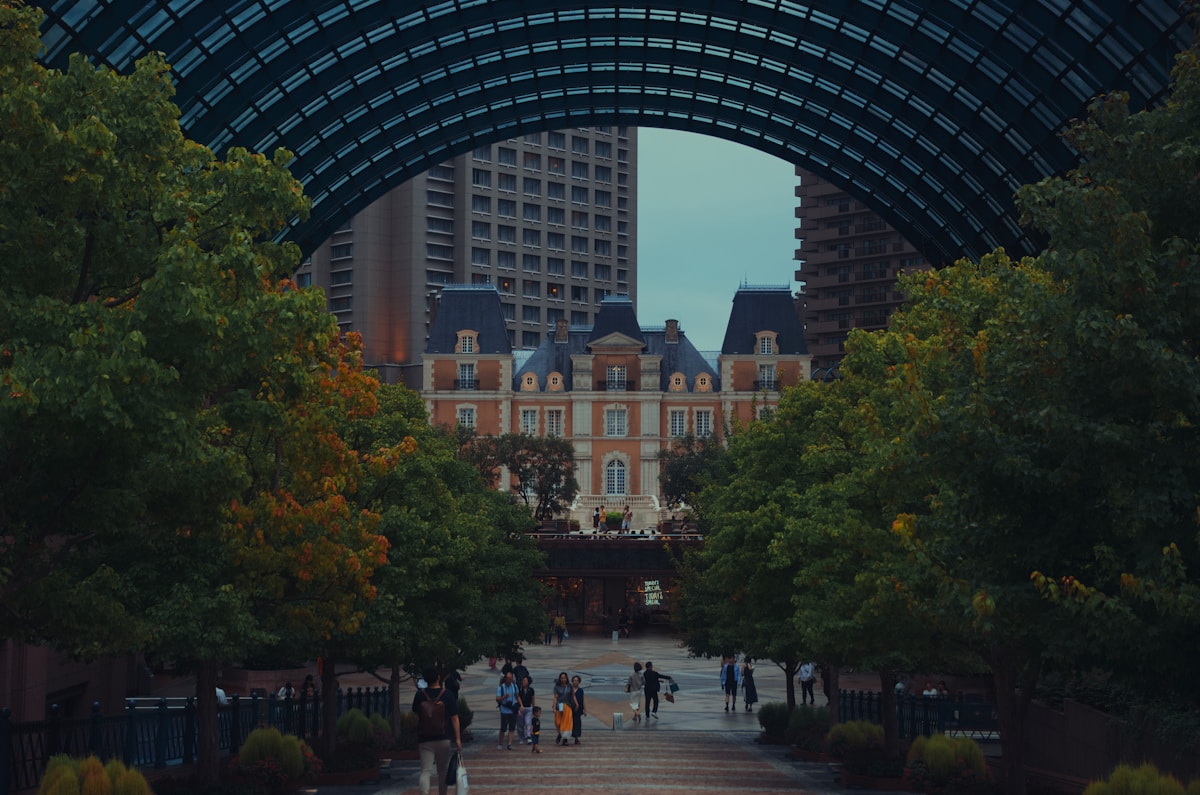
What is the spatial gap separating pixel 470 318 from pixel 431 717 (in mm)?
103680

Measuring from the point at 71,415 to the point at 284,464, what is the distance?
8.60 metres

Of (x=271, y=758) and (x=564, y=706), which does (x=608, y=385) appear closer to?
(x=564, y=706)

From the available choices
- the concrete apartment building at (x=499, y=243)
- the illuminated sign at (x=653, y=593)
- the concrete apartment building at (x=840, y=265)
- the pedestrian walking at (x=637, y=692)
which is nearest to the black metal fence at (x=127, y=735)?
the pedestrian walking at (x=637, y=692)

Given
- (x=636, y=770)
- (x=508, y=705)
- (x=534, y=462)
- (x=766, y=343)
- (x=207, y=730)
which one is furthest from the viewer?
(x=766, y=343)

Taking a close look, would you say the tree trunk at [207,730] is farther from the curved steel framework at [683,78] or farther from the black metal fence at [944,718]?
the curved steel framework at [683,78]

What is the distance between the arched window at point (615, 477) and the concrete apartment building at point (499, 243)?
97.7 ft

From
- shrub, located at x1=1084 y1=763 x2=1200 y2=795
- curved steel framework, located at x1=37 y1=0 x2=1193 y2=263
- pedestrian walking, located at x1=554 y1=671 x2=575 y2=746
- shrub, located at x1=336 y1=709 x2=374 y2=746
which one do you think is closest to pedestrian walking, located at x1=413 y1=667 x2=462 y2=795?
shrub, located at x1=1084 y1=763 x2=1200 y2=795

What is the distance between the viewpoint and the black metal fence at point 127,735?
19.2 metres

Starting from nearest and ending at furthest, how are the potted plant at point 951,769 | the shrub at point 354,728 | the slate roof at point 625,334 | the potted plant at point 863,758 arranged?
the potted plant at point 951,769 → the potted plant at point 863,758 → the shrub at point 354,728 → the slate roof at point 625,334

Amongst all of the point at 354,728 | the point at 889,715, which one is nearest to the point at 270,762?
the point at 354,728

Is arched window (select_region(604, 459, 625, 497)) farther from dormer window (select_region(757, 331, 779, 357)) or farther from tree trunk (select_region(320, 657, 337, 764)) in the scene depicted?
tree trunk (select_region(320, 657, 337, 764))

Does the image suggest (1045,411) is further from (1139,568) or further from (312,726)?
(312,726)

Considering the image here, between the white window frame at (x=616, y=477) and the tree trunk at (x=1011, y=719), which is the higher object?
the white window frame at (x=616, y=477)

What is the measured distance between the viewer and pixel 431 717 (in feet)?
58.2
